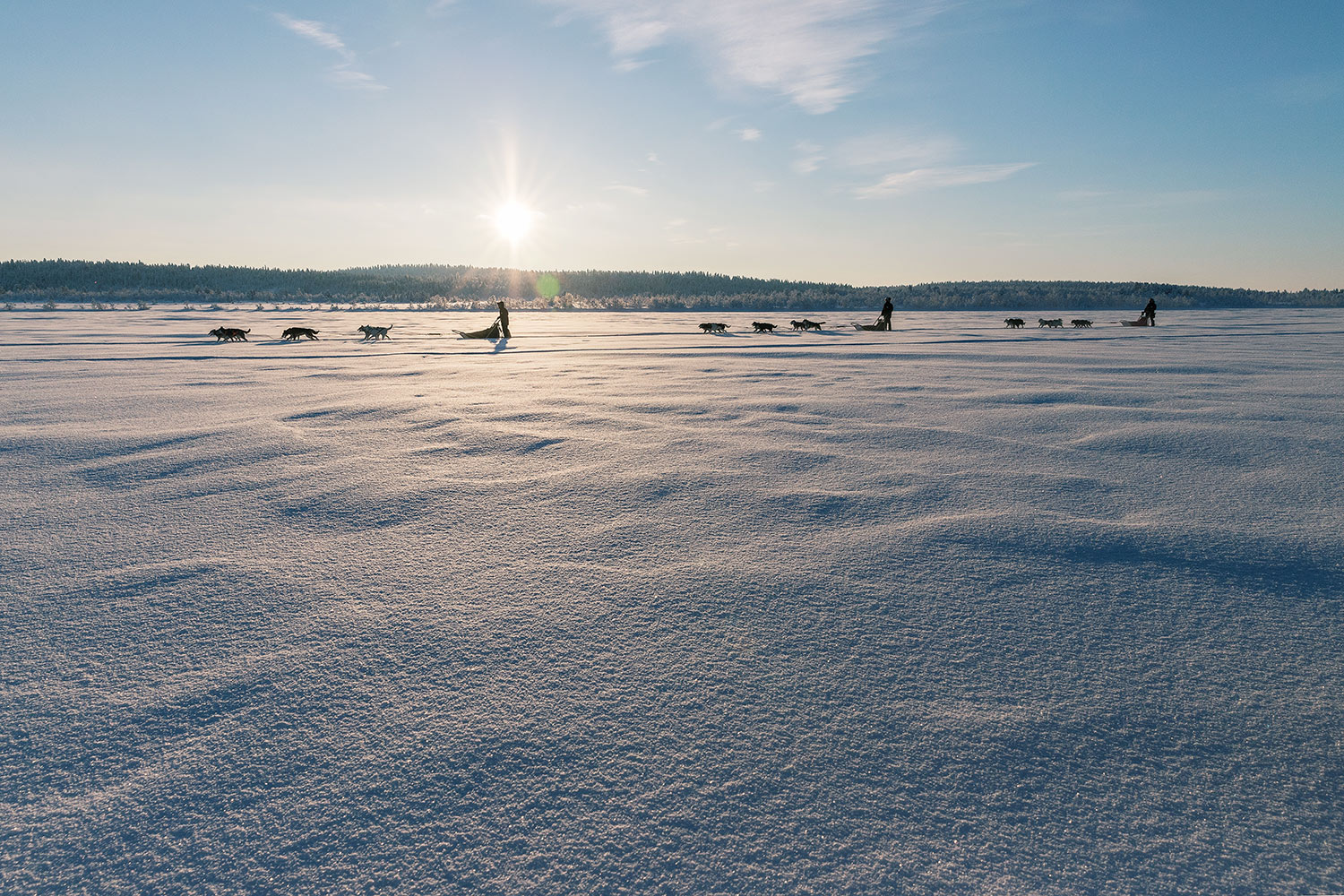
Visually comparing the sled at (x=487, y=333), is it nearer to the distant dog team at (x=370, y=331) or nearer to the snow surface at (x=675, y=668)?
the distant dog team at (x=370, y=331)

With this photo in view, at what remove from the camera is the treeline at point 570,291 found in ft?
144

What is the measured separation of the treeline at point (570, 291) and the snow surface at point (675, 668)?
3916cm

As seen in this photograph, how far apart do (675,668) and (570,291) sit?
296 feet

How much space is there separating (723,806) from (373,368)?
382 inches

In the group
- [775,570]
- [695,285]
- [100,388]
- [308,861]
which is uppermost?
[695,285]

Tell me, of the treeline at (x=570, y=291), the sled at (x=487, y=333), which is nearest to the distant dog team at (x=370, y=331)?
the sled at (x=487, y=333)

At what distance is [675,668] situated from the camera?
1.83 meters

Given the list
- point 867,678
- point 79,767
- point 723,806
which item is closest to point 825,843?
point 723,806

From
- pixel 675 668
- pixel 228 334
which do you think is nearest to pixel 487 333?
pixel 228 334

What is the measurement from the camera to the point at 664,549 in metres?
2.68

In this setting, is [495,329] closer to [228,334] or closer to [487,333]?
[487,333]

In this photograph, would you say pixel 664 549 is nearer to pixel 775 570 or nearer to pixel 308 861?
pixel 775 570

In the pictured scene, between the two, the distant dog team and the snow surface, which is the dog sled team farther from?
the snow surface

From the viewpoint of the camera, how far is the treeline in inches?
1730
